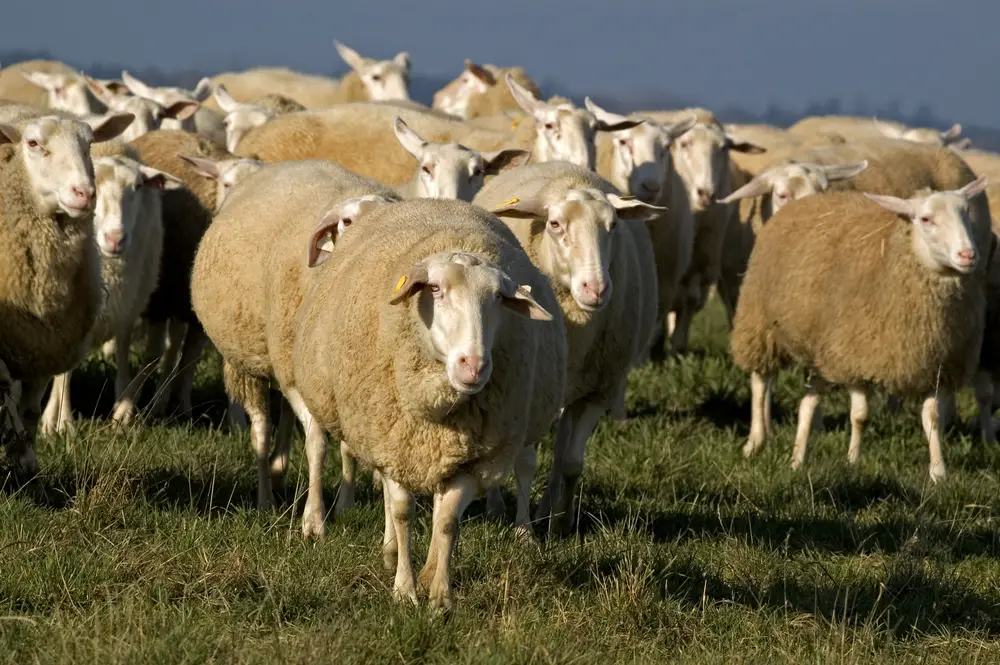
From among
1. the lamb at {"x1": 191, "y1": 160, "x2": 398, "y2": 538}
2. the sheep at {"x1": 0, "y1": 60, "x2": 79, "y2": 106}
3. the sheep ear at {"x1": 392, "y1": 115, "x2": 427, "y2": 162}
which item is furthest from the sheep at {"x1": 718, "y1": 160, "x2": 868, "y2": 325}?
the sheep at {"x1": 0, "y1": 60, "x2": 79, "y2": 106}

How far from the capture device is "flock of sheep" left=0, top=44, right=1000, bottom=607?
4.56 metres

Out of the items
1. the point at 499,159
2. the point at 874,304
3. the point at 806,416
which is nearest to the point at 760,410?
the point at 806,416

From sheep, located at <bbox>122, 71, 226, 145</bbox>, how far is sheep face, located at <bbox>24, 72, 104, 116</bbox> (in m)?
0.41

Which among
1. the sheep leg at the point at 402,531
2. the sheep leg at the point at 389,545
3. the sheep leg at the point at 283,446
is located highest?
the sheep leg at the point at 402,531

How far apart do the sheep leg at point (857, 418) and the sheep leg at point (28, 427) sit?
14.1ft

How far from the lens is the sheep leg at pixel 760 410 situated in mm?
8344

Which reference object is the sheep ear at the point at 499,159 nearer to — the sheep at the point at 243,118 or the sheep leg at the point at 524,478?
the sheep leg at the point at 524,478

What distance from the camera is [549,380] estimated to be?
190 inches

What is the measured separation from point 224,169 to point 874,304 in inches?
137

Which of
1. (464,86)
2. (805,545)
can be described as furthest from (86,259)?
(464,86)

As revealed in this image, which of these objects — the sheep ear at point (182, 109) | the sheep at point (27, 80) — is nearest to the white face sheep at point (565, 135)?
the sheep ear at point (182, 109)

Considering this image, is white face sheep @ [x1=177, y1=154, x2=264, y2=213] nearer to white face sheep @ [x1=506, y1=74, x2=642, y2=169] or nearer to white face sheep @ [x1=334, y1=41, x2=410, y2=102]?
white face sheep @ [x1=506, y1=74, x2=642, y2=169]

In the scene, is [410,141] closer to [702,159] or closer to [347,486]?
[347,486]

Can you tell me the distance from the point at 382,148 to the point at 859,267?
3.53 metres
